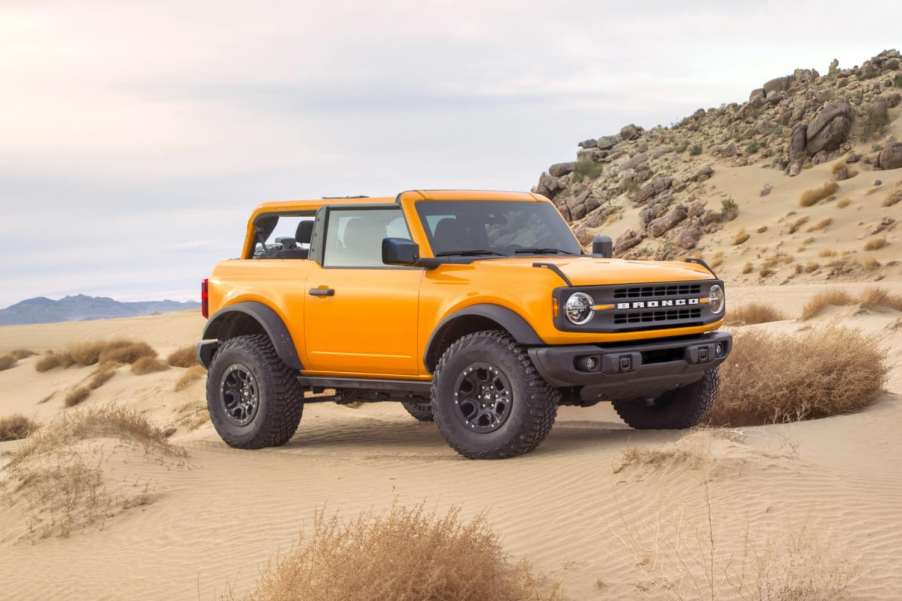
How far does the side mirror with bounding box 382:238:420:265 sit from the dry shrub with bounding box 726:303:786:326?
607 inches

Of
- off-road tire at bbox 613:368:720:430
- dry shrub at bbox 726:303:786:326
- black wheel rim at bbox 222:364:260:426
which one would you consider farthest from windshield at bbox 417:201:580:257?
dry shrub at bbox 726:303:786:326

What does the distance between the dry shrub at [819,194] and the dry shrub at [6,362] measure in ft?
93.6

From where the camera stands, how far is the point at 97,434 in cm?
1169

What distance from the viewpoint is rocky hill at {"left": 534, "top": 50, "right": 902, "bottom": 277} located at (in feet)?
151

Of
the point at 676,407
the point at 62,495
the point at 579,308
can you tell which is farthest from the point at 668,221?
the point at 62,495

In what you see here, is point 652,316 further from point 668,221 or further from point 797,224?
point 668,221

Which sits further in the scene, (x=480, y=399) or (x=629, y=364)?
(x=480, y=399)

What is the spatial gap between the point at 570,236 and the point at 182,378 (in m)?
14.7

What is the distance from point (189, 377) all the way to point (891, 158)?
30618 mm

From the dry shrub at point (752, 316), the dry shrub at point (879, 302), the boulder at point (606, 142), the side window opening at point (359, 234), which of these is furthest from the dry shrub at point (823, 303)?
the boulder at point (606, 142)

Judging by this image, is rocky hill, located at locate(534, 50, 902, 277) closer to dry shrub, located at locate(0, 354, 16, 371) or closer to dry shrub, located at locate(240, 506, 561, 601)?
dry shrub, located at locate(0, 354, 16, 371)

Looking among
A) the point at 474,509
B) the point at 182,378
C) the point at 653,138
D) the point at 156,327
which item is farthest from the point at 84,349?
the point at 653,138

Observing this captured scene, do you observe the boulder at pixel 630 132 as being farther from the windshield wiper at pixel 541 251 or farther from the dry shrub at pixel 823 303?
the windshield wiper at pixel 541 251

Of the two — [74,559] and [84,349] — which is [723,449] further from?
[84,349]
